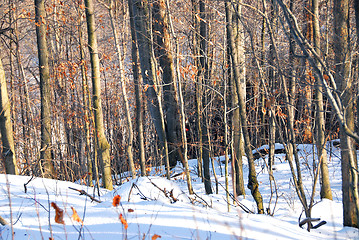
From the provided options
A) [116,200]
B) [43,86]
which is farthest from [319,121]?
[43,86]

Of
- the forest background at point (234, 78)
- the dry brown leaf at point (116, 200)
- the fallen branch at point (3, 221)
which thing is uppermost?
the forest background at point (234, 78)

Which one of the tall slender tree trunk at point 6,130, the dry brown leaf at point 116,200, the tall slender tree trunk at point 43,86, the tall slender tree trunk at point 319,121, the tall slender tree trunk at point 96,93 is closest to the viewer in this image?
the dry brown leaf at point 116,200

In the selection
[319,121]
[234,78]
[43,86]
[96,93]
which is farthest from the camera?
[43,86]

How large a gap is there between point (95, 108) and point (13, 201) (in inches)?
143

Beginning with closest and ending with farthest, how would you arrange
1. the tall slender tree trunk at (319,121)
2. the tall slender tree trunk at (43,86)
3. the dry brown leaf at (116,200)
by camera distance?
the dry brown leaf at (116,200), the tall slender tree trunk at (319,121), the tall slender tree trunk at (43,86)

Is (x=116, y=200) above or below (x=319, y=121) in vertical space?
below

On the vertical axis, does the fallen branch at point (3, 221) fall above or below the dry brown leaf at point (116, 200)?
below

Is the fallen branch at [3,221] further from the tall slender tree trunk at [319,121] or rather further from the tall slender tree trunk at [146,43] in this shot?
the tall slender tree trunk at [319,121]

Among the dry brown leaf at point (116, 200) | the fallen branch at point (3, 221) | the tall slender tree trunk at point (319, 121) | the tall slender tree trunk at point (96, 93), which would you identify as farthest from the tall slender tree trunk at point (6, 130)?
the tall slender tree trunk at point (319, 121)

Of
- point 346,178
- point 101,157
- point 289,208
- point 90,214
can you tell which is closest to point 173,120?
point 101,157

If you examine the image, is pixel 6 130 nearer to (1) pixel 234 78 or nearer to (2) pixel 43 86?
(2) pixel 43 86

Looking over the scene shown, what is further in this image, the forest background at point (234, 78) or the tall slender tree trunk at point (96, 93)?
the tall slender tree trunk at point (96, 93)

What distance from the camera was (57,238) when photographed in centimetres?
254

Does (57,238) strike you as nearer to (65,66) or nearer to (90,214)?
(90,214)
